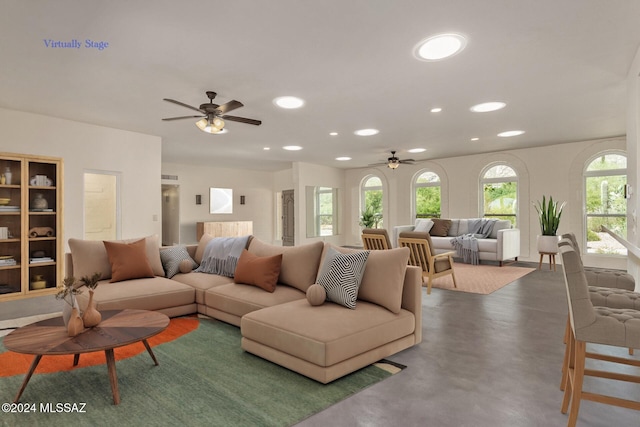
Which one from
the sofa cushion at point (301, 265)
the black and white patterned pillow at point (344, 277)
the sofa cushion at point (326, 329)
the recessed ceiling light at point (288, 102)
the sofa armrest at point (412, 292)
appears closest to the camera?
the sofa cushion at point (326, 329)

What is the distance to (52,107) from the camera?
4672 millimetres

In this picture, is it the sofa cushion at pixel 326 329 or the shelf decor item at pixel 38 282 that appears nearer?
the sofa cushion at pixel 326 329

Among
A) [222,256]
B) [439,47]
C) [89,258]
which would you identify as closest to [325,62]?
[439,47]

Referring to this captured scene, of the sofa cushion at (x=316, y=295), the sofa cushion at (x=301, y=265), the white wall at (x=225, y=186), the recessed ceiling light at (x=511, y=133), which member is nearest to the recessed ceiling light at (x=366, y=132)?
the recessed ceiling light at (x=511, y=133)

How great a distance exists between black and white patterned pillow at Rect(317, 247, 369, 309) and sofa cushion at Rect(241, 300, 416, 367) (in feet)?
0.26

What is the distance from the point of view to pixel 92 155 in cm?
551

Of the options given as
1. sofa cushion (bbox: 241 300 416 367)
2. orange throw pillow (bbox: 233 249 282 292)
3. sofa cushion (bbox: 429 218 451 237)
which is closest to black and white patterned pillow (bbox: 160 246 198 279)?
orange throw pillow (bbox: 233 249 282 292)

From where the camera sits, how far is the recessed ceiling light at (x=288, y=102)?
14.4ft

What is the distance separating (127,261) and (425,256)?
380 centimetres

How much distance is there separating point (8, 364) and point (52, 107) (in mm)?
3503

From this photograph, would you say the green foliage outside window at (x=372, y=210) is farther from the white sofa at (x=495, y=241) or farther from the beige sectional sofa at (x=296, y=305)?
the beige sectional sofa at (x=296, y=305)

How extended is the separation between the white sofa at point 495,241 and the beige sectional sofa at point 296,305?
Result: 4.15 m

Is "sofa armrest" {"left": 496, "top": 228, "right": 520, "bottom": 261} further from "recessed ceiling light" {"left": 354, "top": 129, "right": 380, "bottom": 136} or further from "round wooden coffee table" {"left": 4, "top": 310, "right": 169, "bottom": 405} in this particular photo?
"round wooden coffee table" {"left": 4, "top": 310, "right": 169, "bottom": 405}

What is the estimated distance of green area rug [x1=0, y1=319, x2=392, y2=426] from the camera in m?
1.90
